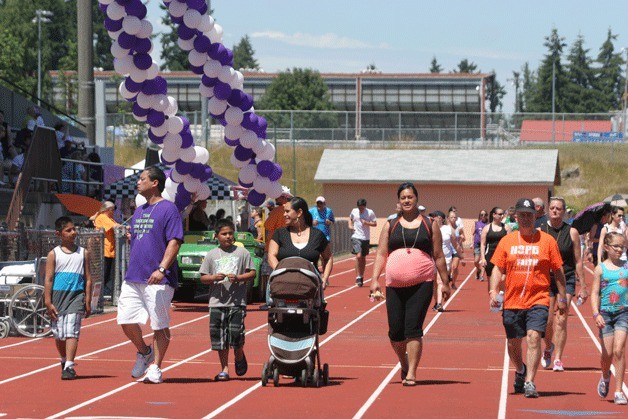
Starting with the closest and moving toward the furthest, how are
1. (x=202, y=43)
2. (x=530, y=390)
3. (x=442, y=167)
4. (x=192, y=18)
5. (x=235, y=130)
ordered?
(x=530, y=390) < (x=192, y=18) < (x=202, y=43) < (x=235, y=130) < (x=442, y=167)

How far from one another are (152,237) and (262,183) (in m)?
9.85

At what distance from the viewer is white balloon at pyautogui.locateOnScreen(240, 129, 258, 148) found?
21797 mm

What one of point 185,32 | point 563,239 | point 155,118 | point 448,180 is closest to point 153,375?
point 563,239

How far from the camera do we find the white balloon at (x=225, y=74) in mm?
21180

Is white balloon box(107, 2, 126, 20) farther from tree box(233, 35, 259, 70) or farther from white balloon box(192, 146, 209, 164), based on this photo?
tree box(233, 35, 259, 70)

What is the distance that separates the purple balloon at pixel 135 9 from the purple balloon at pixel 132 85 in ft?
3.72

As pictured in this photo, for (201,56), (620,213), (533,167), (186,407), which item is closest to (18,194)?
(201,56)

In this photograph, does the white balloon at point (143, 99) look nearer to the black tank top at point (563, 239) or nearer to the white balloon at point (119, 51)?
the white balloon at point (119, 51)

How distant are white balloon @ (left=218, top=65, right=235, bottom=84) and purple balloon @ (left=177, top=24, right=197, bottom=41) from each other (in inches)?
28.8

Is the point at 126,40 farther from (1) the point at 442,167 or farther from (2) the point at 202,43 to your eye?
(1) the point at 442,167

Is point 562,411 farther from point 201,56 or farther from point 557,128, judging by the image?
point 557,128

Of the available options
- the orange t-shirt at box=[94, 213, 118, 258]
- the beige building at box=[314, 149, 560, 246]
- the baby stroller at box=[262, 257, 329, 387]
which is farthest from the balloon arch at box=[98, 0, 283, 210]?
the beige building at box=[314, 149, 560, 246]

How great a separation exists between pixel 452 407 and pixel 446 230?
15.2 metres

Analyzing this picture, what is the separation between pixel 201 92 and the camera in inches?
851
